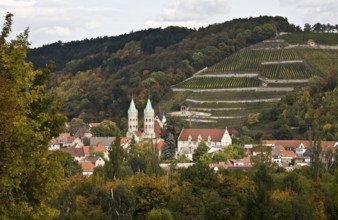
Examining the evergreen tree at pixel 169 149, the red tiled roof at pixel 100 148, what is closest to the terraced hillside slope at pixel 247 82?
the evergreen tree at pixel 169 149

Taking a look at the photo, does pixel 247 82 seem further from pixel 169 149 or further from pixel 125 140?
pixel 169 149

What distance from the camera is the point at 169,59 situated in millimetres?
183125

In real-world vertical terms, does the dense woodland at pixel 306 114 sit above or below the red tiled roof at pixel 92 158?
above

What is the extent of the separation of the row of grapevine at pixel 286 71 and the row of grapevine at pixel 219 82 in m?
3.39

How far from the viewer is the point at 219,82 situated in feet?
490

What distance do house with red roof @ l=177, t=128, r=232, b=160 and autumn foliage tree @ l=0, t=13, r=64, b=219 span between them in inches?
3760

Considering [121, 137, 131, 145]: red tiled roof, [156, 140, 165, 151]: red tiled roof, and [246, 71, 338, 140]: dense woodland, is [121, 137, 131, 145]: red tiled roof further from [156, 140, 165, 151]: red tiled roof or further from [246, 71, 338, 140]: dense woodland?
[246, 71, 338, 140]: dense woodland

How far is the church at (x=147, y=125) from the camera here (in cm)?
12431

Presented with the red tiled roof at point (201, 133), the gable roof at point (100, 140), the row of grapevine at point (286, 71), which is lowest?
the gable roof at point (100, 140)

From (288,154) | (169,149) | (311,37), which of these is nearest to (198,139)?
(169,149)

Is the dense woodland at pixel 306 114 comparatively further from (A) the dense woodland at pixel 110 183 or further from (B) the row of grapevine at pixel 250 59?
(B) the row of grapevine at pixel 250 59

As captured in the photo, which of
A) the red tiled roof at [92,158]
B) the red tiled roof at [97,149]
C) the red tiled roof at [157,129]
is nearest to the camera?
the red tiled roof at [92,158]

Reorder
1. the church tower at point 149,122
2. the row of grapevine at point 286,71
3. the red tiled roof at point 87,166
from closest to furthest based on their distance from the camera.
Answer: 1. the red tiled roof at point 87,166
2. the church tower at point 149,122
3. the row of grapevine at point 286,71

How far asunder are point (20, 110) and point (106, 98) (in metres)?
148
